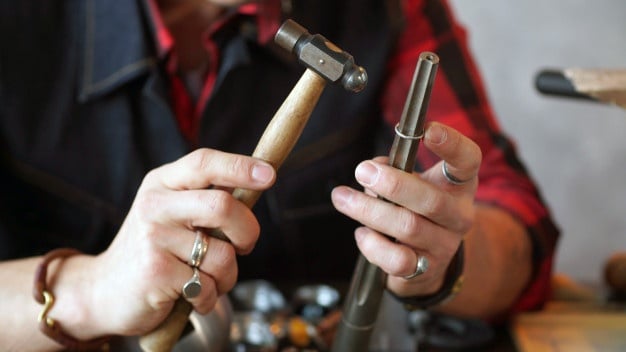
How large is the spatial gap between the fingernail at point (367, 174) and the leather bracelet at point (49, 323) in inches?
8.2

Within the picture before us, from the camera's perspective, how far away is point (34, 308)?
1.57 ft

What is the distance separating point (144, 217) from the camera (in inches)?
16.4

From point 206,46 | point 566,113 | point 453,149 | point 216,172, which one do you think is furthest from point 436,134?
point 566,113

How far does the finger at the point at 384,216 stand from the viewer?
0.40m

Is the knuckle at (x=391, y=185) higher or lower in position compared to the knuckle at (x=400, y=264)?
higher

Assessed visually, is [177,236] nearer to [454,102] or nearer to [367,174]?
[367,174]

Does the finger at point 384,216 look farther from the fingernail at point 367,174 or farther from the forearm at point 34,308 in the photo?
the forearm at point 34,308

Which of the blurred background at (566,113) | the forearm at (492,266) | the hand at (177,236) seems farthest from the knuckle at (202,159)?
the blurred background at (566,113)

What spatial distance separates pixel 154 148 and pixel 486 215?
313mm

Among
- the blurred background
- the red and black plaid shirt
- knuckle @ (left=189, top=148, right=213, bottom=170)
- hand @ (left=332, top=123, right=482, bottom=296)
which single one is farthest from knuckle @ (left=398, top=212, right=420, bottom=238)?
the blurred background

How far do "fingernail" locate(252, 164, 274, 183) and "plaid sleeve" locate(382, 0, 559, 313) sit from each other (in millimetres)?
306

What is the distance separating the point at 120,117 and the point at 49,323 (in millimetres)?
247

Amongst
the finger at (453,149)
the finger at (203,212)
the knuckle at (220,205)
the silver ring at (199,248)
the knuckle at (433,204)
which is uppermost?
the finger at (453,149)

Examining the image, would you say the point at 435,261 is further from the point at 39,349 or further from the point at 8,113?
the point at 8,113
